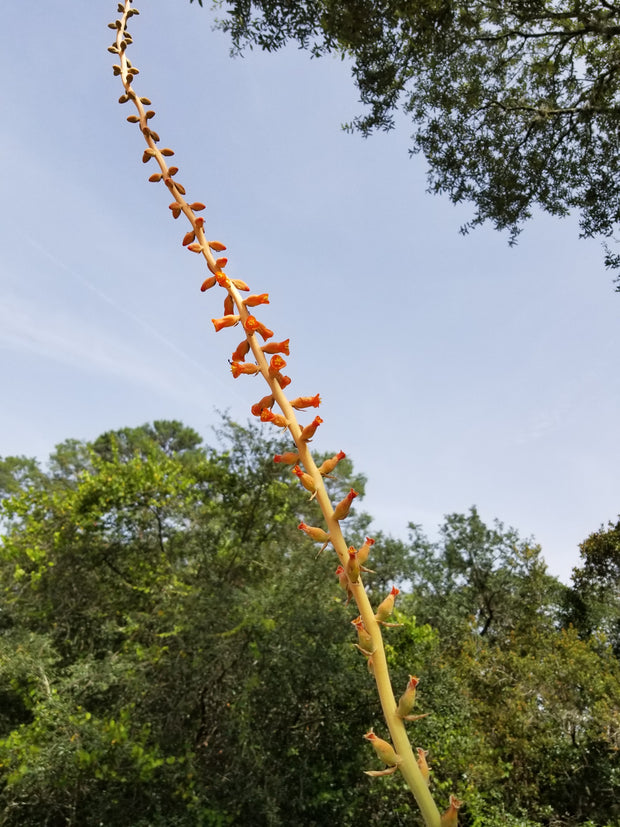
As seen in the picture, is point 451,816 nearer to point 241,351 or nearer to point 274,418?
point 274,418

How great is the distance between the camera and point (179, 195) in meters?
1.56

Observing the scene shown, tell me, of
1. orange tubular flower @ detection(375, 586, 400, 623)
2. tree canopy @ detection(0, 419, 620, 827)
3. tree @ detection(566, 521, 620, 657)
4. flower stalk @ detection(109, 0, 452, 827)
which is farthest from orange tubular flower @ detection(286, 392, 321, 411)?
tree @ detection(566, 521, 620, 657)

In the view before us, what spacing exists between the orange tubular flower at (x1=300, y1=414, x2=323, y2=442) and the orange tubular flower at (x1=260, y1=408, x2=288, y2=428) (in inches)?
1.9

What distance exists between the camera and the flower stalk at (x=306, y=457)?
81 centimetres

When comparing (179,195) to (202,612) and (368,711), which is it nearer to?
(202,612)

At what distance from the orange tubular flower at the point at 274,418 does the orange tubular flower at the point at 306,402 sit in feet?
0.24

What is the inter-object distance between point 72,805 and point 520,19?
12.7 m

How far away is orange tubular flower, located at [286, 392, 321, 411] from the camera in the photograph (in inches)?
49.0

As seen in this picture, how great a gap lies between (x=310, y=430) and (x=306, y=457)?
64mm

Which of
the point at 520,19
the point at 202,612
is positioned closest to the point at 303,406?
the point at 520,19

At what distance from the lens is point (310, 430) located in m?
1.07

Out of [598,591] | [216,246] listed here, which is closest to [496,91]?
[216,246]

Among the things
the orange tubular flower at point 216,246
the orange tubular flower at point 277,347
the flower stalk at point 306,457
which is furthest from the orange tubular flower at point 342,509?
the orange tubular flower at point 216,246

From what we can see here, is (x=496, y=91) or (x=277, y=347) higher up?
(x=496, y=91)
